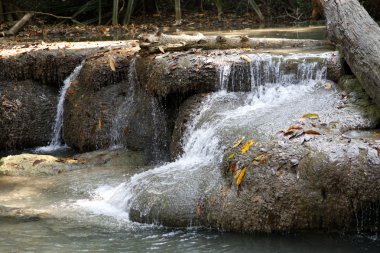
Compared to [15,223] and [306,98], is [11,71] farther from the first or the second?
[306,98]

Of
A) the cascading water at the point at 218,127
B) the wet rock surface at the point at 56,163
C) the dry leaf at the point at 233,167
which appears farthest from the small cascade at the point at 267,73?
the dry leaf at the point at 233,167

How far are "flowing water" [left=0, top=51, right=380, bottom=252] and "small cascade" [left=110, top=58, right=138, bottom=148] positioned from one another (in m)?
0.70

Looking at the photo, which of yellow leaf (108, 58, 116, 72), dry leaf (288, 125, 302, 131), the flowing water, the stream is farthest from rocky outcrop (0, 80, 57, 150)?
dry leaf (288, 125, 302, 131)

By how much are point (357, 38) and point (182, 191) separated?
9.40ft

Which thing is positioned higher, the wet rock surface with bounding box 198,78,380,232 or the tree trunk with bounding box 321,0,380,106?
the tree trunk with bounding box 321,0,380,106

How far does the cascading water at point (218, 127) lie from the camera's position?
6.05m

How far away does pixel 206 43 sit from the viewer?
8.59m

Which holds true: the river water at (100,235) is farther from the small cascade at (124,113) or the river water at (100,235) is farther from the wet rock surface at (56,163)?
the small cascade at (124,113)

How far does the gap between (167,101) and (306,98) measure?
Answer: 1.90m

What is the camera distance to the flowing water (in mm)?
5434

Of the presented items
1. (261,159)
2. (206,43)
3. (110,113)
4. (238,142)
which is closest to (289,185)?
(261,159)

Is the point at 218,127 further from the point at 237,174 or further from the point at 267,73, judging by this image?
the point at 267,73

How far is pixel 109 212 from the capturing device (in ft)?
20.9

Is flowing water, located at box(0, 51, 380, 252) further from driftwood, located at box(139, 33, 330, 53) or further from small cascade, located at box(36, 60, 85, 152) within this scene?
small cascade, located at box(36, 60, 85, 152)
